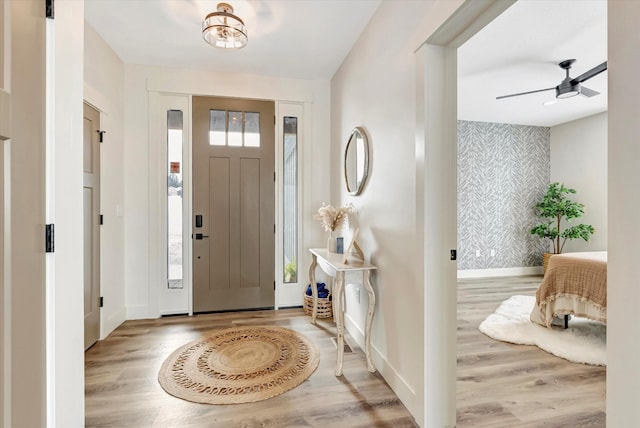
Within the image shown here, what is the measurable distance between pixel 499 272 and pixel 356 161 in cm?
412

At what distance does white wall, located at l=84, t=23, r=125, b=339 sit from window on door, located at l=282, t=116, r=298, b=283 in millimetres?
1790

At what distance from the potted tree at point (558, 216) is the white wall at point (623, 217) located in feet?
17.6

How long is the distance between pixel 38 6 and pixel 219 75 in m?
2.71

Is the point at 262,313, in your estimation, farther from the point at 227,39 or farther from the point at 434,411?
the point at 227,39

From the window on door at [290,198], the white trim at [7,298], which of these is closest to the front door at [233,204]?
the window on door at [290,198]

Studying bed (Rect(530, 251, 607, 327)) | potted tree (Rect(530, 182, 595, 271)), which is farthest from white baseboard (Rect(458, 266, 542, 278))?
bed (Rect(530, 251, 607, 327))

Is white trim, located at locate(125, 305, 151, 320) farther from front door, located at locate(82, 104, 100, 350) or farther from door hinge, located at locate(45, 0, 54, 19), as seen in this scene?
door hinge, located at locate(45, 0, 54, 19)

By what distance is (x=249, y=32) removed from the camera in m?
2.73

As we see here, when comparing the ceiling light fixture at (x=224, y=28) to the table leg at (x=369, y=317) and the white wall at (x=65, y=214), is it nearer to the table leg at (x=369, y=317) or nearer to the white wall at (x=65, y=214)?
the white wall at (x=65, y=214)

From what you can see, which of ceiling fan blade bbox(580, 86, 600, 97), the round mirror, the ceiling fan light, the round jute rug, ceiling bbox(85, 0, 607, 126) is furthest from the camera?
ceiling fan blade bbox(580, 86, 600, 97)

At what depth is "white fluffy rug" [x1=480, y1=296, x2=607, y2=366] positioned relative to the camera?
2.49 meters

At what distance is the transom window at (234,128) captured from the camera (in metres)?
3.55

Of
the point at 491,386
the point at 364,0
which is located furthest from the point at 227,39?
the point at 491,386

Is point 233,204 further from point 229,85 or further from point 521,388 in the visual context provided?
point 521,388
